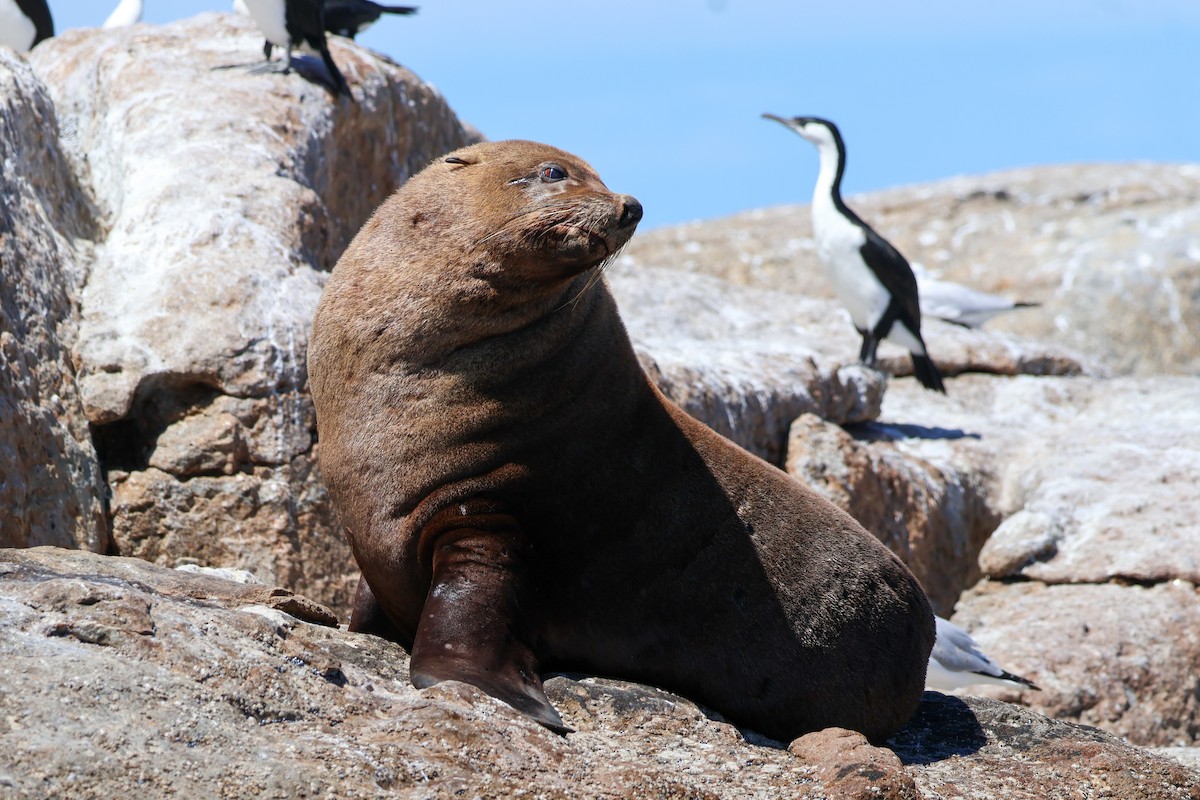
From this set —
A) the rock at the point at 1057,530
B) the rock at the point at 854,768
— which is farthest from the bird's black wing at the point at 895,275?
the rock at the point at 854,768

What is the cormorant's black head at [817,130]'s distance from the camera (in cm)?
1532

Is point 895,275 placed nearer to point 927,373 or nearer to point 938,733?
point 927,373

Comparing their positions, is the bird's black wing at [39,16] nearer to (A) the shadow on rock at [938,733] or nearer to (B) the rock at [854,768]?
(A) the shadow on rock at [938,733]

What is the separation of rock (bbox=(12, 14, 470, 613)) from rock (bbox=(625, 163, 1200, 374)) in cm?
818

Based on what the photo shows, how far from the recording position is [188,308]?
7.11 m

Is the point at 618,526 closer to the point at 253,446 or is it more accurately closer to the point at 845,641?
the point at 845,641

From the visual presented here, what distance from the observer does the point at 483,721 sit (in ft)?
12.2

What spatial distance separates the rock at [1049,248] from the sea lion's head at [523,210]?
32.5 feet

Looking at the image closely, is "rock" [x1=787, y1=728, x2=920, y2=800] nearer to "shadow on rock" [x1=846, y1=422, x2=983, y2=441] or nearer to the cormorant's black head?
"shadow on rock" [x1=846, y1=422, x2=983, y2=441]

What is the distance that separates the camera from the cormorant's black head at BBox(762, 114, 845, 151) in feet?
50.3

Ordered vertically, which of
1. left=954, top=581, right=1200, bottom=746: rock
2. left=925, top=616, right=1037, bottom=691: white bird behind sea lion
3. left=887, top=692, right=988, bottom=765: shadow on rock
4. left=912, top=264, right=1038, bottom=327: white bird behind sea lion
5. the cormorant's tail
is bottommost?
left=954, top=581, right=1200, bottom=746: rock

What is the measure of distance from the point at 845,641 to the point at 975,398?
8.27 m

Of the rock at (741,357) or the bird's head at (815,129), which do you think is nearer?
the rock at (741,357)

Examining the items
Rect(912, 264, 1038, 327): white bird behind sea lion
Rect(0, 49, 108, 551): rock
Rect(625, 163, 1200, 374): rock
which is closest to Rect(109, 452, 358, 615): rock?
Rect(0, 49, 108, 551): rock
